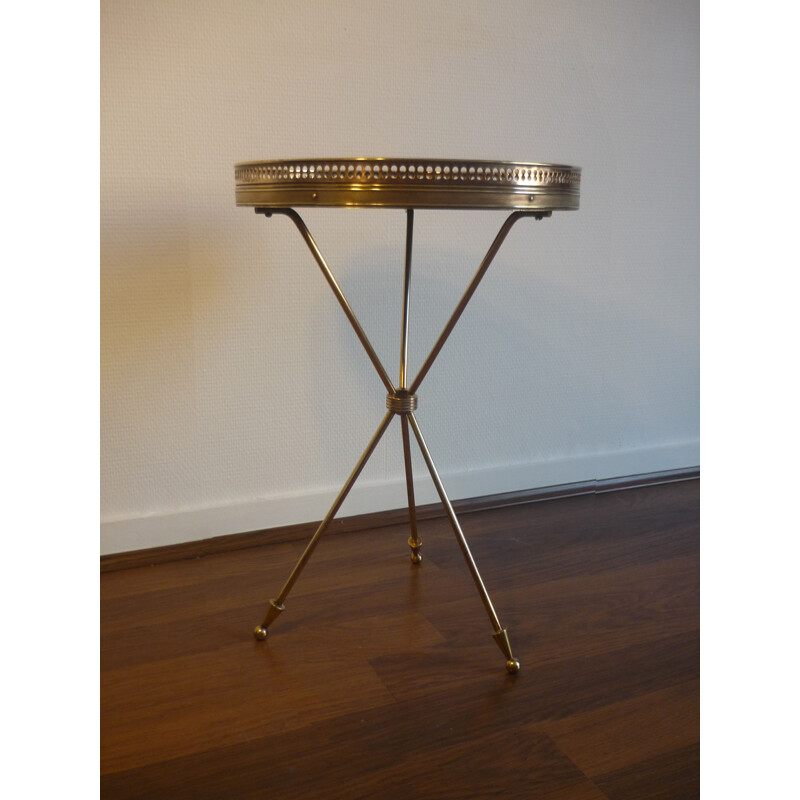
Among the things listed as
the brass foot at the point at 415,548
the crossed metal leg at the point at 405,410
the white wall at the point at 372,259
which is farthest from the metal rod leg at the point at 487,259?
the white wall at the point at 372,259

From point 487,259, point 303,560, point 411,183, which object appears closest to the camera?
point 411,183

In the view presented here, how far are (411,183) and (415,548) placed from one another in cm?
95

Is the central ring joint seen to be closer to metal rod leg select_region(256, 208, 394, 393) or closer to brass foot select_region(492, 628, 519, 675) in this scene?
metal rod leg select_region(256, 208, 394, 393)

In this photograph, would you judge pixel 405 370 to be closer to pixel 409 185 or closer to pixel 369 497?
pixel 409 185

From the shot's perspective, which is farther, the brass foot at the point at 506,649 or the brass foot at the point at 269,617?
the brass foot at the point at 269,617

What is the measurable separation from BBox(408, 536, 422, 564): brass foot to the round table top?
865mm

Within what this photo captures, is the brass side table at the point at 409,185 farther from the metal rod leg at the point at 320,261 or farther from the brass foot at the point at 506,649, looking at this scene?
the brass foot at the point at 506,649

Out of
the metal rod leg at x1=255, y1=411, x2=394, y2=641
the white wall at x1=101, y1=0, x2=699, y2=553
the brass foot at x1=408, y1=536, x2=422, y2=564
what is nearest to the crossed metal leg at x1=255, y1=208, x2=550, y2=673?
the metal rod leg at x1=255, y1=411, x2=394, y2=641

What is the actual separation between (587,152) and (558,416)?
75 centimetres

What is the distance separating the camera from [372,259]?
216 centimetres

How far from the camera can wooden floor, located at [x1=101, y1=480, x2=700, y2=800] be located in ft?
4.06

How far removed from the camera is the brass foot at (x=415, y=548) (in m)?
1.96

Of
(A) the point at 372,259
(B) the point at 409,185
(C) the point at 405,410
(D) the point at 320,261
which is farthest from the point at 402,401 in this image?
(A) the point at 372,259
